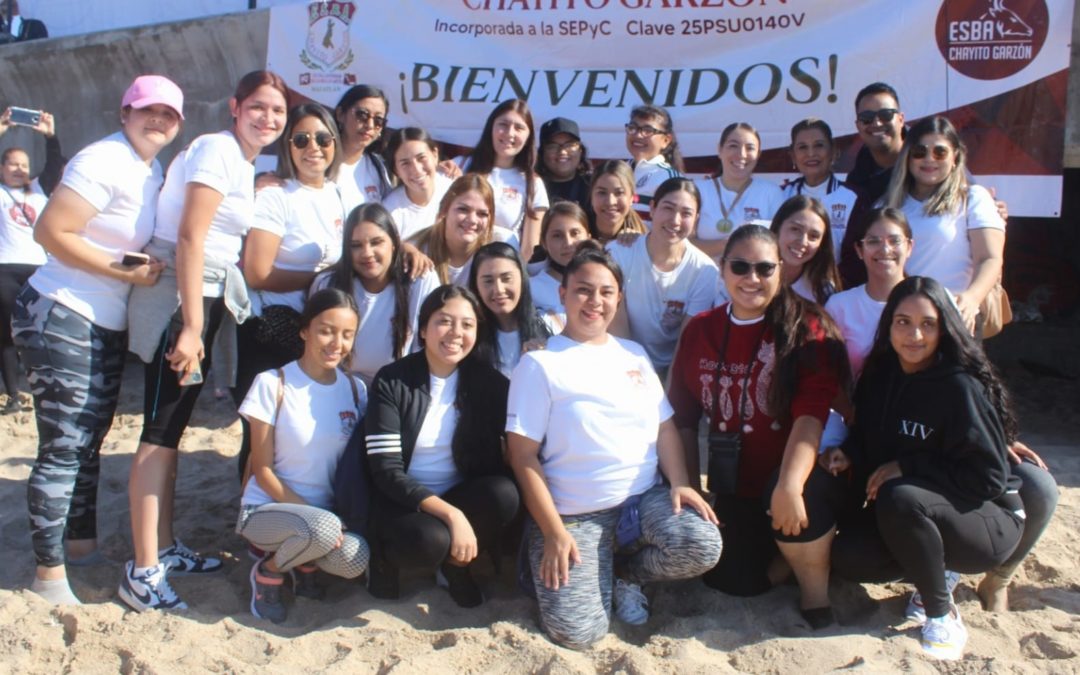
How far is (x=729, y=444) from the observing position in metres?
3.18

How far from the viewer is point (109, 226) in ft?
9.86

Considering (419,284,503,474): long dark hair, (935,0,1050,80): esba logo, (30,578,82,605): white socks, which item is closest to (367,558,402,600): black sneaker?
(419,284,503,474): long dark hair

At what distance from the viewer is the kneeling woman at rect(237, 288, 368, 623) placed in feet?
10.1

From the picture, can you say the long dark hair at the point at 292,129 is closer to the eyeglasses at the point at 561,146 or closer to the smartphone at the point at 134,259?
the smartphone at the point at 134,259

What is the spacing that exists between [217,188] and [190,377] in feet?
1.94

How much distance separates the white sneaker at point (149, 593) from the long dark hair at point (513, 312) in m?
1.27

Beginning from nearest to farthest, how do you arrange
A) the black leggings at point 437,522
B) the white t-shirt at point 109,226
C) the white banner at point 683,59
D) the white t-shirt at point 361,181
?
the white t-shirt at point 109,226 < the black leggings at point 437,522 < the white t-shirt at point 361,181 < the white banner at point 683,59

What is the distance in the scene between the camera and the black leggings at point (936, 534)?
9.42ft

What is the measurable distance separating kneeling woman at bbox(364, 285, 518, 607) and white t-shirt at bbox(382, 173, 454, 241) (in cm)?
91

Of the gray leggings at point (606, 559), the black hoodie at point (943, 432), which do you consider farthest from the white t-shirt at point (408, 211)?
the black hoodie at point (943, 432)

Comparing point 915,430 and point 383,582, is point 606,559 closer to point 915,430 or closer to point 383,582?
point 383,582

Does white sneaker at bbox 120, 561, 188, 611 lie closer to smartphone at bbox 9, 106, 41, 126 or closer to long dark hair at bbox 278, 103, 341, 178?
long dark hair at bbox 278, 103, 341, 178

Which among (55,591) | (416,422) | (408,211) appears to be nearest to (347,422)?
(416,422)

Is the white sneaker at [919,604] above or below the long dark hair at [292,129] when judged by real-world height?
below
